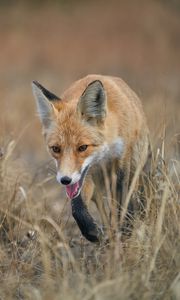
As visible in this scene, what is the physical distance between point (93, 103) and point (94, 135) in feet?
0.94

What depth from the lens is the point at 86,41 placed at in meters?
26.5

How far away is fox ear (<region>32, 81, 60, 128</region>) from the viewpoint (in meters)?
7.13

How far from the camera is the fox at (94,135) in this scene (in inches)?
273

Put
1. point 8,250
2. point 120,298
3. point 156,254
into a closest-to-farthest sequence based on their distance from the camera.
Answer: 1. point 120,298
2. point 156,254
3. point 8,250

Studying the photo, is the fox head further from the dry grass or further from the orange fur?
the dry grass

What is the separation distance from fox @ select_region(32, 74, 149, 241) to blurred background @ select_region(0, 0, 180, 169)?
12.3 m

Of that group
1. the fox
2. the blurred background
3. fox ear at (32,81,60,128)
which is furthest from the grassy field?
the blurred background

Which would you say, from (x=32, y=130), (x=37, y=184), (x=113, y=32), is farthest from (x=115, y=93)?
(x=113, y=32)

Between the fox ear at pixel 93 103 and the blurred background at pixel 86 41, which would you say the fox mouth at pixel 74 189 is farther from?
the blurred background at pixel 86 41

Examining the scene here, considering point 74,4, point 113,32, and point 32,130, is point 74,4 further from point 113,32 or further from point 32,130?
point 32,130

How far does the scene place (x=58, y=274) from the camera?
5.82m

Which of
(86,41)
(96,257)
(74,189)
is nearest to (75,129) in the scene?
(74,189)

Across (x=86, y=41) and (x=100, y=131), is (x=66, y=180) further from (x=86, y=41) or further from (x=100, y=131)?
(x=86, y=41)

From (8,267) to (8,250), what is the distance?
55 centimetres
